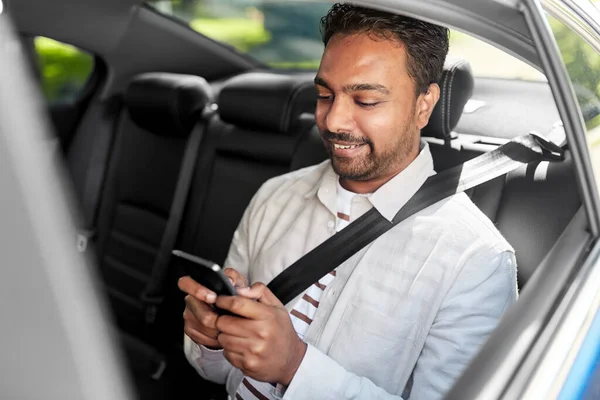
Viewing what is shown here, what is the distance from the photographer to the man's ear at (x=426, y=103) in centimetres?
161

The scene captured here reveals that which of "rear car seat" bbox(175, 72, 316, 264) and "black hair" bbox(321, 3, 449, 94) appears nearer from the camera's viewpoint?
"black hair" bbox(321, 3, 449, 94)

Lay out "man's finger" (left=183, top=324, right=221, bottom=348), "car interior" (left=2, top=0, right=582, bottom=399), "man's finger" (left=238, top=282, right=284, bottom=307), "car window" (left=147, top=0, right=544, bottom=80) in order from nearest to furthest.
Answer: "man's finger" (left=238, top=282, right=284, bottom=307) → "man's finger" (left=183, top=324, right=221, bottom=348) → "car interior" (left=2, top=0, right=582, bottom=399) → "car window" (left=147, top=0, right=544, bottom=80)

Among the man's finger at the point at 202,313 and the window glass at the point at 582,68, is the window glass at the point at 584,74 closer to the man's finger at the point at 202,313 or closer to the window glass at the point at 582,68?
the window glass at the point at 582,68

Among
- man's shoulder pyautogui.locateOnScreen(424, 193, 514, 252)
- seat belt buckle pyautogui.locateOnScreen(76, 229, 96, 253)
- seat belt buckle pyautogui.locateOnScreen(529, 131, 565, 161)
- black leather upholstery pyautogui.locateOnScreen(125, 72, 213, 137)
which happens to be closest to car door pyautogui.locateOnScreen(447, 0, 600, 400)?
man's shoulder pyautogui.locateOnScreen(424, 193, 514, 252)

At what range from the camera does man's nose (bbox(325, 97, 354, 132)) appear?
1.54 meters

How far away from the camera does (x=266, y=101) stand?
7.54 feet

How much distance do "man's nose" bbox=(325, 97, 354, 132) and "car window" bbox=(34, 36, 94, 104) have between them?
1.57 m

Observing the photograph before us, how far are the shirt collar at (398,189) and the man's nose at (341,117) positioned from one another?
0.16 meters

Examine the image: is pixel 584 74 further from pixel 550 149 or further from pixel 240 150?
pixel 240 150

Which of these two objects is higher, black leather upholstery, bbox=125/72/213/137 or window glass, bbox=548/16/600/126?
window glass, bbox=548/16/600/126

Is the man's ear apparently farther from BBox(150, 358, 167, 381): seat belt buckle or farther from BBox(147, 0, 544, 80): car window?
BBox(147, 0, 544, 80): car window

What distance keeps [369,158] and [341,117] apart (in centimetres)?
11

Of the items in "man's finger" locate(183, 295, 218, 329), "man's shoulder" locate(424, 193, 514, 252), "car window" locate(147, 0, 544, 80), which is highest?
"car window" locate(147, 0, 544, 80)

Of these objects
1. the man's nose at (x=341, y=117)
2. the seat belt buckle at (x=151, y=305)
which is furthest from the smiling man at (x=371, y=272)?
the seat belt buckle at (x=151, y=305)
